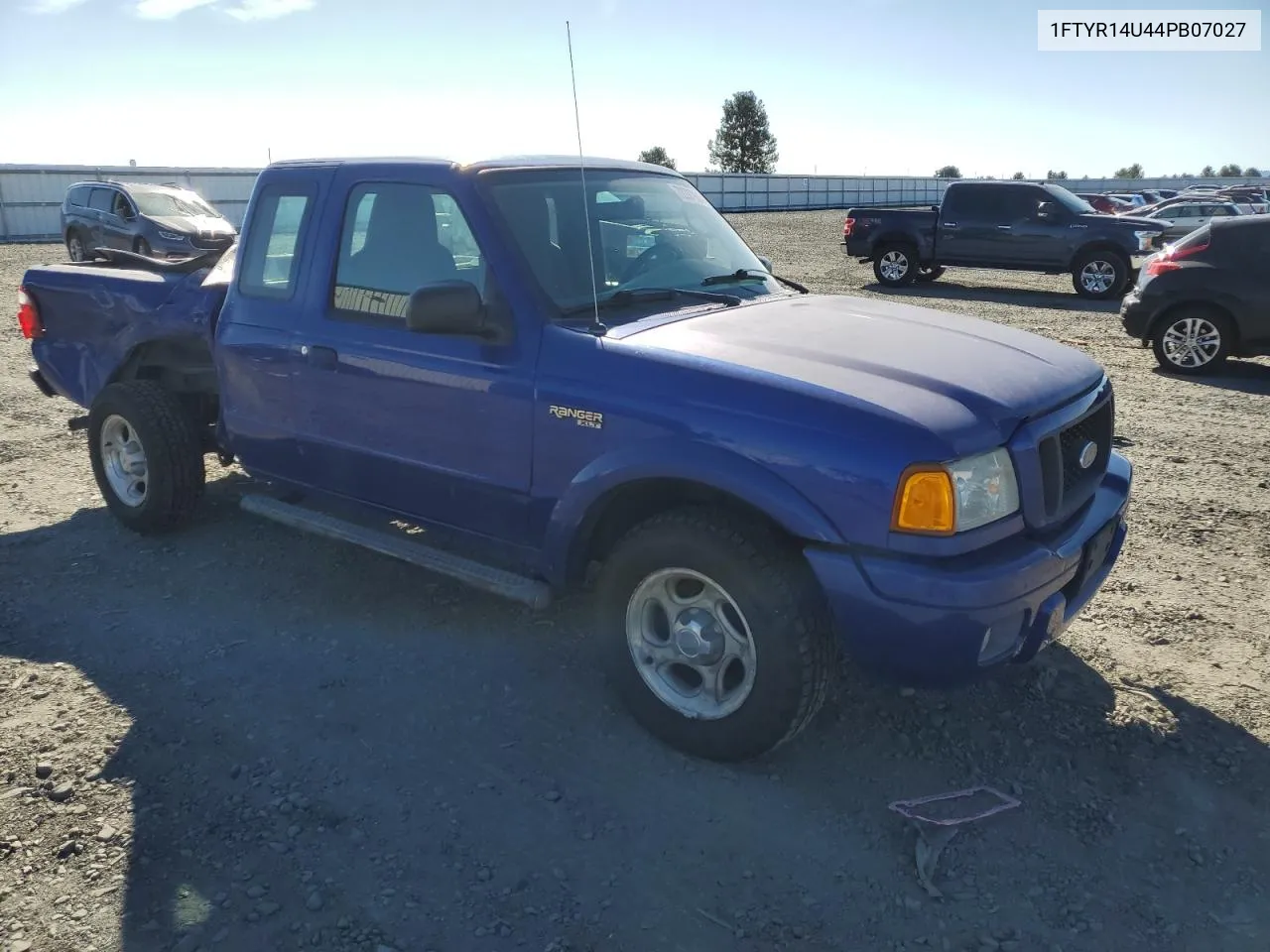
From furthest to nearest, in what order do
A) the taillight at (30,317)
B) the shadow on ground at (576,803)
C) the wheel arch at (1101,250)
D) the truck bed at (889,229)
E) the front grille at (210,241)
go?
the front grille at (210,241)
the truck bed at (889,229)
the wheel arch at (1101,250)
the taillight at (30,317)
the shadow on ground at (576,803)

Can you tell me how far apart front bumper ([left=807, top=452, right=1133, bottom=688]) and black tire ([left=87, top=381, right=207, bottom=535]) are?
373cm

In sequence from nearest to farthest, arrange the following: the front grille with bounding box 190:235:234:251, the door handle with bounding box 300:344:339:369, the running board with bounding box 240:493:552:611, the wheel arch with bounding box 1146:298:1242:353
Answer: the running board with bounding box 240:493:552:611
the door handle with bounding box 300:344:339:369
the wheel arch with bounding box 1146:298:1242:353
the front grille with bounding box 190:235:234:251

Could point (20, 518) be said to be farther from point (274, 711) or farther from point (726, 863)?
point (726, 863)

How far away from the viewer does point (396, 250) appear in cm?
411

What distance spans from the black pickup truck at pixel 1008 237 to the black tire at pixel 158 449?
1565 centimetres

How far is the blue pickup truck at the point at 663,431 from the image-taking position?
2.96 meters

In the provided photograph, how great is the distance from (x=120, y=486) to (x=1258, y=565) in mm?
6144

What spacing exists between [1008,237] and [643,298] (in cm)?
1564

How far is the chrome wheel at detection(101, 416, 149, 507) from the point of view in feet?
17.9

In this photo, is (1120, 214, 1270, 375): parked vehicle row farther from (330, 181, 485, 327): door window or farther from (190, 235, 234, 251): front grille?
(190, 235, 234, 251): front grille

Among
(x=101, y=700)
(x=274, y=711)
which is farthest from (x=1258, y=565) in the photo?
(x=101, y=700)

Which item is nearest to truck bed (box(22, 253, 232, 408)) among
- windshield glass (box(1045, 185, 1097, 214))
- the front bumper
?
the front bumper

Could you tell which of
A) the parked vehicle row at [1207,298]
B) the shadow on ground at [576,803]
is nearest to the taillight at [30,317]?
the shadow on ground at [576,803]

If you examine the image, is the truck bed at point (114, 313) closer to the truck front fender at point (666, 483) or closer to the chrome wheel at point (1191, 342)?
the truck front fender at point (666, 483)
